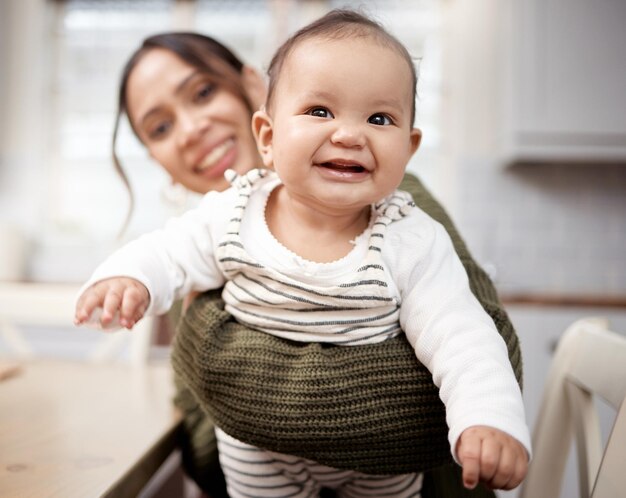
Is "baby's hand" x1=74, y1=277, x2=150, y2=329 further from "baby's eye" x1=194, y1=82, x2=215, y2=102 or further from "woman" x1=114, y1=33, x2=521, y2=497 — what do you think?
"baby's eye" x1=194, y1=82, x2=215, y2=102

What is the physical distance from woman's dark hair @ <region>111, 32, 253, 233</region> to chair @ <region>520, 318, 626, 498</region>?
746mm

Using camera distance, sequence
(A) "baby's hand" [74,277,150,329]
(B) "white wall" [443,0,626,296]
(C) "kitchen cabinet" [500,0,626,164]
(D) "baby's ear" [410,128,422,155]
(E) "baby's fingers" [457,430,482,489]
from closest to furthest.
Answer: (E) "baby's fingers" [457,430,482,489]
(A) "baby's hand" [74,277,150,329]
(D) "baby's ear" [410,128,422,155]
(C) "kitchen cabinet" [500,0,626,164]
(B) "white wall" [443,0,626,296]

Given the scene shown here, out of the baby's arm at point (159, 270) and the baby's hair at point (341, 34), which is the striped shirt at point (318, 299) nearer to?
the baby's arm at point (159, 270)

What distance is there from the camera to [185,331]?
74 centimetres

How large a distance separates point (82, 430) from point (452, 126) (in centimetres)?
258

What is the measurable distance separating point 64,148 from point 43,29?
63 centimetres

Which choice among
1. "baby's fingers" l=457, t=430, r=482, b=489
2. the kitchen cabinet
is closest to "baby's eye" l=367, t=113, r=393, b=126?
"baby's fingers" l=457, t=430, r=482, b=489

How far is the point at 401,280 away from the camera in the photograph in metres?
0.66

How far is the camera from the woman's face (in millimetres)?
1115

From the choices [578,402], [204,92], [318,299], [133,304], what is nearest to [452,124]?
[204,92]

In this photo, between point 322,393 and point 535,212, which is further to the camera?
point 535,212

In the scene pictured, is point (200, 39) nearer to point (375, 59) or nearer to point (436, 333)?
point (375, 59)

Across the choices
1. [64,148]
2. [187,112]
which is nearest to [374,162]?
[187,112]

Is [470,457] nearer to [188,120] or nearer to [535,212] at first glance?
[188,120]
